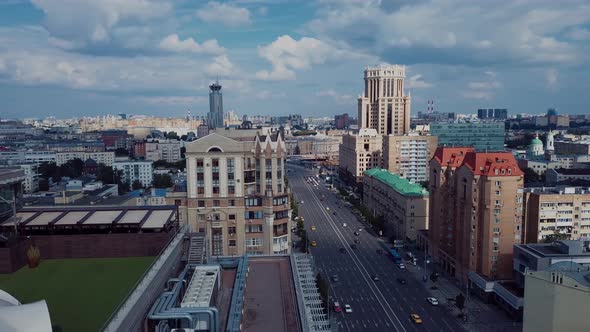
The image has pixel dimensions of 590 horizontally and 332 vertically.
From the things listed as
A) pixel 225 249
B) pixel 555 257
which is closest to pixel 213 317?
pixel 225 249

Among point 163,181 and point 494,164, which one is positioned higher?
point 494,164

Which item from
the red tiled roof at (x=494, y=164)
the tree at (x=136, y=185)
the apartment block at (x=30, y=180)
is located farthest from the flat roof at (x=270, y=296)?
the apartment block at (x=30, y=180)

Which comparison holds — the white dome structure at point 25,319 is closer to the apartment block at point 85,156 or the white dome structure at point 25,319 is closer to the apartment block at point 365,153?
the apartment block at point 365,153

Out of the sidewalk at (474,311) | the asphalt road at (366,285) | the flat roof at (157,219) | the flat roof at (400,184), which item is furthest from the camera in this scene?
the flat roof at (400,184)

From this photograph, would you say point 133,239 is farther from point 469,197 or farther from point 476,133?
point 476,133

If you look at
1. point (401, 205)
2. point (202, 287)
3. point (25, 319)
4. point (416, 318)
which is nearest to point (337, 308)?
point (416, 318)

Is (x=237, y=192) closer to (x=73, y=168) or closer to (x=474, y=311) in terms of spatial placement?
(x=474, y=311)
